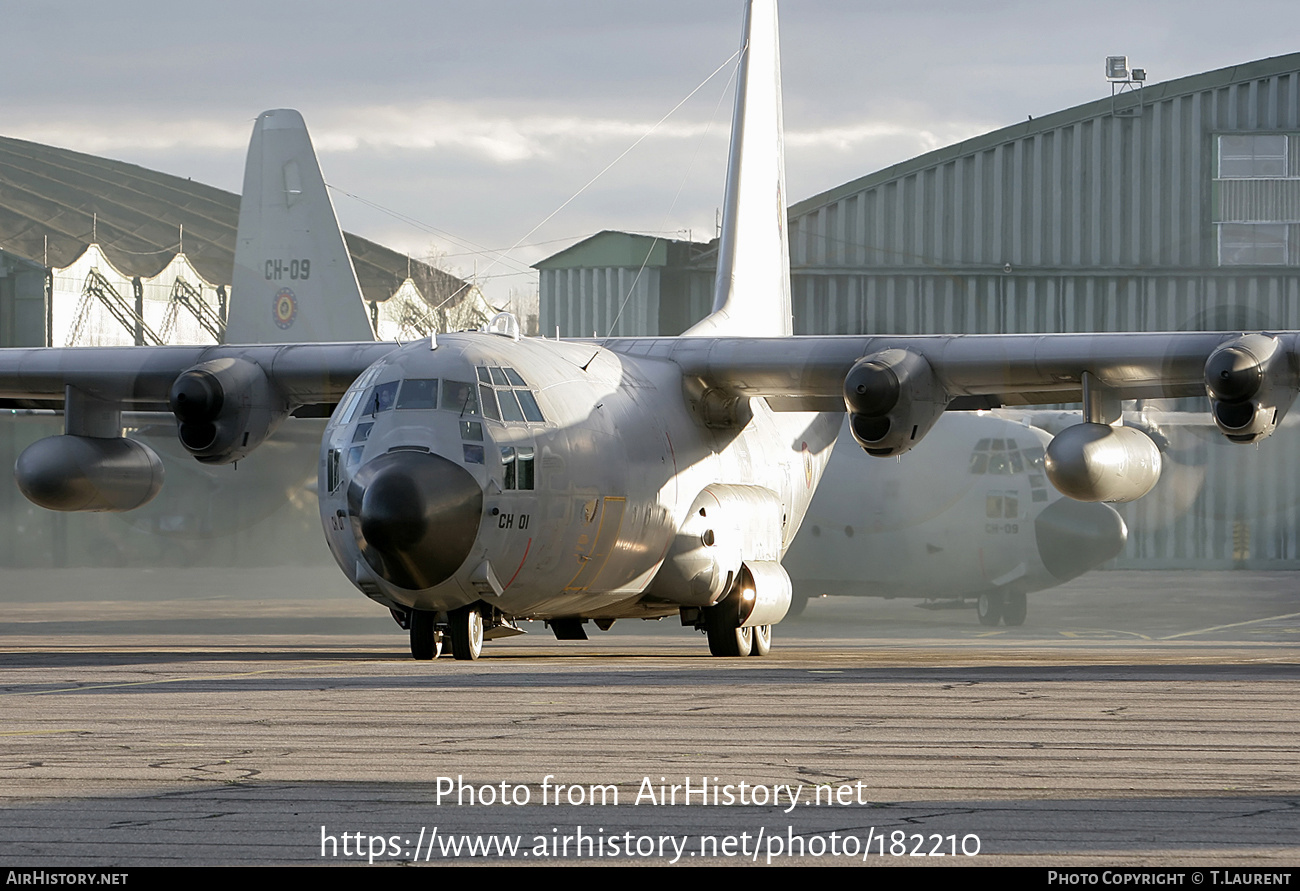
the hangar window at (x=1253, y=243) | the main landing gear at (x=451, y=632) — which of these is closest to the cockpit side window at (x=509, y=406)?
the main landing gear at (x=451, y=632)

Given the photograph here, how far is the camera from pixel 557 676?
537 inches

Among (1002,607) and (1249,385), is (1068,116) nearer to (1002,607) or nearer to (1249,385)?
(1002,607)

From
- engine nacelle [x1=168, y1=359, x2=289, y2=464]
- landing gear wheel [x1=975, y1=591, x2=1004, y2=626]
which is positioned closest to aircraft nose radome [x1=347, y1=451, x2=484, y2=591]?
engine nacelle [x1=168, y1=359, x2=289, y2=464]

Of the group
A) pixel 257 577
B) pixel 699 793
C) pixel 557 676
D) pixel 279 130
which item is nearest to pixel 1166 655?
pixel 557 676

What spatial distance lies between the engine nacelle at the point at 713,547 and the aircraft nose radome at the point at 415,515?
370cm

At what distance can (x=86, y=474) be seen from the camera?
19.8 metres

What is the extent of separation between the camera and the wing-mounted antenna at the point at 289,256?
28.8 m

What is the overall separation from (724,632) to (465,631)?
3969mm

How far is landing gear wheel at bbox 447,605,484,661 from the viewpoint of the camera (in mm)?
15531
